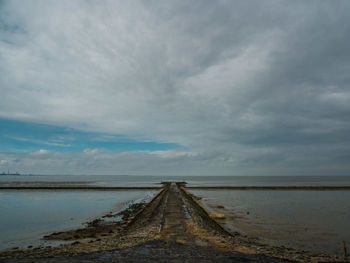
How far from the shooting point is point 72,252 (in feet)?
38.9

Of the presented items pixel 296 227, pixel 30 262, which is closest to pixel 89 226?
pixel 30 262

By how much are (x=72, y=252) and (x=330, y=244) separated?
16.3 meters

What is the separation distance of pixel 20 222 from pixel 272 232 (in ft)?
78.1

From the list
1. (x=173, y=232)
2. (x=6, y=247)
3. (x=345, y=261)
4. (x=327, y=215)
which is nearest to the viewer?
(x=345, y=261)

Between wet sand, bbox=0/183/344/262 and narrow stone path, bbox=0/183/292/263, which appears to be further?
wet sand, bbox=0/183/344/262

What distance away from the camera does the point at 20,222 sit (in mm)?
22297

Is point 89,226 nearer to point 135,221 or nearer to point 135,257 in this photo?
point 135,221

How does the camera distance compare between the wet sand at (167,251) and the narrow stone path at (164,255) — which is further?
the wet sand at (167,251)

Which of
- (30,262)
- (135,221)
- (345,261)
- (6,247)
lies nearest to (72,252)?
(30,262)

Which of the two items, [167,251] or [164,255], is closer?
[164,255]

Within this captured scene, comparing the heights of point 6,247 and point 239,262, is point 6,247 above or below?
below

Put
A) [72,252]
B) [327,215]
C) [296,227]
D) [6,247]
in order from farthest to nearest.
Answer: [327,215] → [296,227] → [6,247] → [72,252]

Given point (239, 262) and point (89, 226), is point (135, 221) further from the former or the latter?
point (239, 262)

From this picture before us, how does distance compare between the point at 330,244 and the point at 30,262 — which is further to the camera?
the point at 330,244
